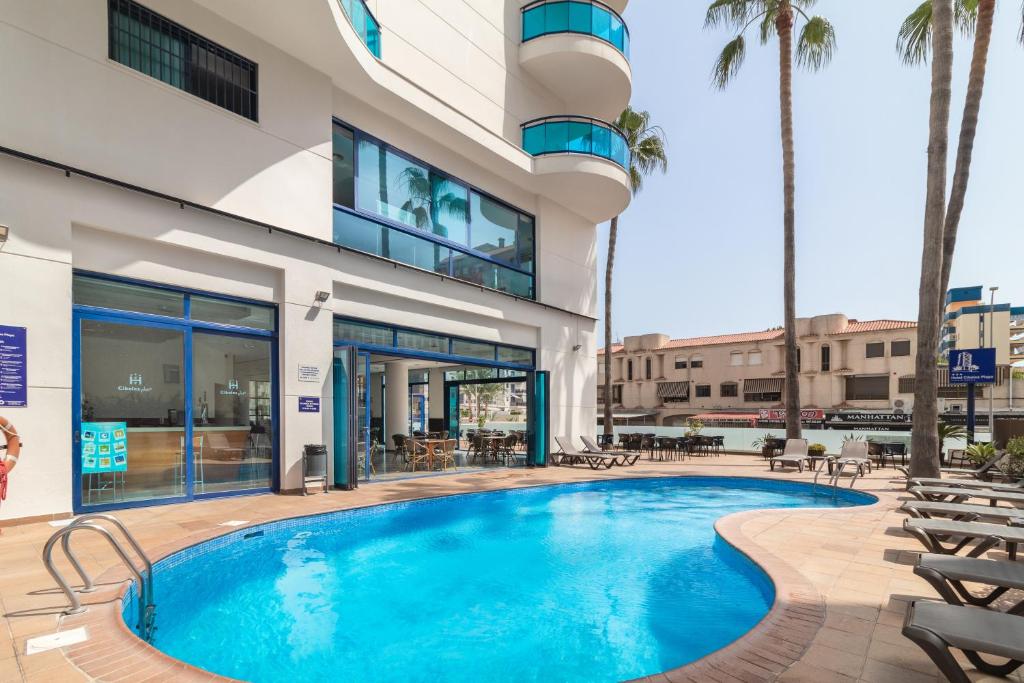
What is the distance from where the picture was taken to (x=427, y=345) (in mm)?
12469

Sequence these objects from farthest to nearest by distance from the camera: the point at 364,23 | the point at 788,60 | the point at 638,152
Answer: the point at 638,152
the point at 788,60
the point at 364,23

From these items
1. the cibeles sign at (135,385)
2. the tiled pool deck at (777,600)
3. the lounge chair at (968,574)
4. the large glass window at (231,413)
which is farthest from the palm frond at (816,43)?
the cibeles sign at (135,385)

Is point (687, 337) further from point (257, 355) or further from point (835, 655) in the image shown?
point (835, 655)

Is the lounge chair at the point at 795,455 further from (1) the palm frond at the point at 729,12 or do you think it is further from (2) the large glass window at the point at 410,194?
(1) the palm frond at the point at 729,12

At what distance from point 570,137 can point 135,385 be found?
11.4 metres

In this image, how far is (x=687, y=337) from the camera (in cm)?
5247

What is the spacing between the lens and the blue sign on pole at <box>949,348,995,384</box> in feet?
48.7

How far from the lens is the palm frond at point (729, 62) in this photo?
17.1 metres

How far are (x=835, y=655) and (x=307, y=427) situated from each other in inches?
334

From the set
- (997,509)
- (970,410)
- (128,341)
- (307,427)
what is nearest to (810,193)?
(970,410)

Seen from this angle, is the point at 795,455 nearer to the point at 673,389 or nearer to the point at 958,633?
the point at 958,633

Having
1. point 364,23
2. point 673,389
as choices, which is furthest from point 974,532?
point 673,389

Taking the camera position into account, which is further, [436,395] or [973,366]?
[436,395]

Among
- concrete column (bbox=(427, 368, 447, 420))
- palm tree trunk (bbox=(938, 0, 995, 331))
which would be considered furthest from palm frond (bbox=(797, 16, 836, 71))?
concrete column (bbox=(427, 368, 447, 420))
